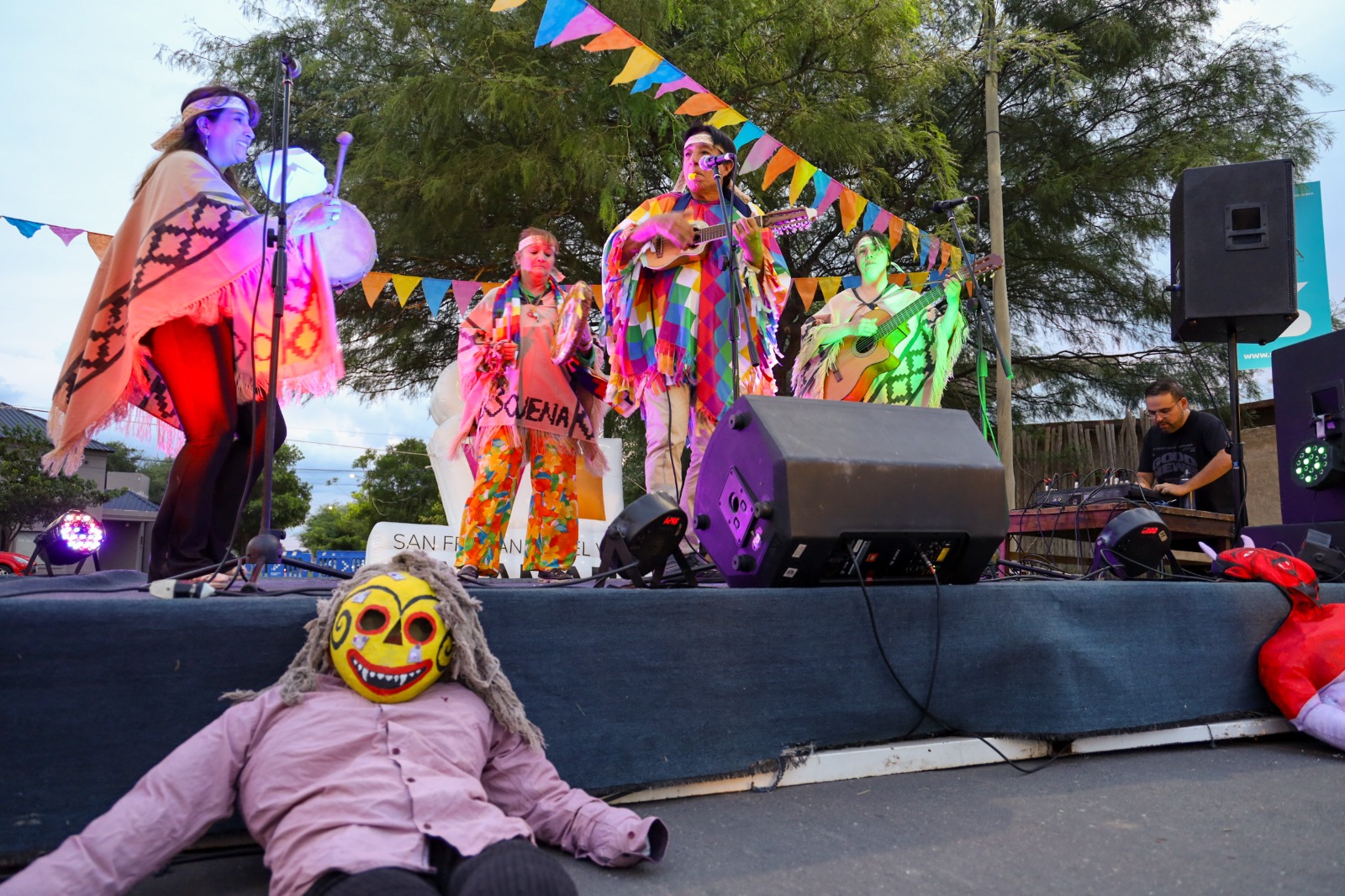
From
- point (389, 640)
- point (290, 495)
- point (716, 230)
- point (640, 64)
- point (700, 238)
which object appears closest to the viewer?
point (389, 640)

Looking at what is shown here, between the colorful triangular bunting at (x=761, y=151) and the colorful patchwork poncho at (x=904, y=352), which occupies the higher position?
the colorful triangular bunting at (x=761, y=151)

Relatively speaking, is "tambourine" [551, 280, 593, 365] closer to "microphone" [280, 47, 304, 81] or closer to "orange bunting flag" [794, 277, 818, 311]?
"microphone" [280, 47, 304, 81]

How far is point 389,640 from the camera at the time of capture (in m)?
1.64

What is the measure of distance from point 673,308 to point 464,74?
4577mm

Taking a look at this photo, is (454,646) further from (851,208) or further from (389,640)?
(851,208)

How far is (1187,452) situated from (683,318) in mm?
3032

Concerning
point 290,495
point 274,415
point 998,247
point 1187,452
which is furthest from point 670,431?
point 290,495

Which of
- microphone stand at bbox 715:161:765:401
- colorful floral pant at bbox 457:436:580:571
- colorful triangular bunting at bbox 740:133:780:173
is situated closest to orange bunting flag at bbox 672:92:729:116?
colorful triangular bunting at bbox 740:133:780:173

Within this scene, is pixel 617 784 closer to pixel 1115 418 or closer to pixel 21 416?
pixel 1115 418

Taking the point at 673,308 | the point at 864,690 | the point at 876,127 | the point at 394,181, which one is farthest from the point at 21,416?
the point at 864,690

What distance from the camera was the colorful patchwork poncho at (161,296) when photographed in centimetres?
265

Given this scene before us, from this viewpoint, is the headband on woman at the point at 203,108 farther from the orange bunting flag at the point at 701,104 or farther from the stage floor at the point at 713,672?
the orange bunting flag at the point at 701,104

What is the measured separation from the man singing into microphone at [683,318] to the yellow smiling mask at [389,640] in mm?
2114

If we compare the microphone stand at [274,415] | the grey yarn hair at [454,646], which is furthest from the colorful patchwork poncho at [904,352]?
the grey yarn hair at [454,646]
